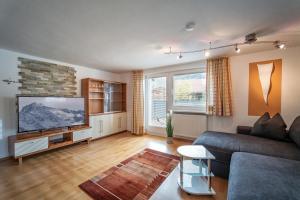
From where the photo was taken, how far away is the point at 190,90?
387 centimetres

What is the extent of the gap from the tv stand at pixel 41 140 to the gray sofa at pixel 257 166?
109 inches

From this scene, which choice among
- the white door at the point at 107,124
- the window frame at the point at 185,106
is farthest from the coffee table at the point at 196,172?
the white door at the point at 107,124

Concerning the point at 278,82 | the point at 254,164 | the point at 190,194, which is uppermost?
the point at 278,82

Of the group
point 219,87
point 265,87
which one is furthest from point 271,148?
point 219,87

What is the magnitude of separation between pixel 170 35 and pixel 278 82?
2435mm

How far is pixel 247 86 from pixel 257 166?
6.98 feet

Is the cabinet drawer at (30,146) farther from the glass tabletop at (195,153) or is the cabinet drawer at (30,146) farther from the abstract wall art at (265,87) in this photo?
the abstract wall art at (265,87)

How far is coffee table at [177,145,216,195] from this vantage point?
1.74 metres

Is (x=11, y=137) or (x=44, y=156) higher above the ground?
(x=11, y=137)

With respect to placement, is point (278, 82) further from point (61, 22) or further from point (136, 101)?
point (61, 22)

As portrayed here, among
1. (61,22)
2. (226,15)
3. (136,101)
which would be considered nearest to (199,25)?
(226,15)

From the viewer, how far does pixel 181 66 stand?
391cm

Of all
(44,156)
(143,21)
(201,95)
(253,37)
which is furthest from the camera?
(201,95)

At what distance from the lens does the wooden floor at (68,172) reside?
1.74 m
